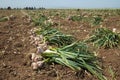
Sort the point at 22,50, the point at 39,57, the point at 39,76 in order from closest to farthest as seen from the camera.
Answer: the point at 39,76 → the point at 39,57 → the point at 22,50

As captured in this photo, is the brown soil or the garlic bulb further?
the garlic bulb

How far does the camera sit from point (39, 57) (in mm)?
4164

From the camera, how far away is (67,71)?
13.0ft

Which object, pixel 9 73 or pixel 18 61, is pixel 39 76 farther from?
pixel 18 61

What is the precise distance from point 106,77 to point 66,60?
2.14 feet

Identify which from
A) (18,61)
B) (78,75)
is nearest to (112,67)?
(78,75)

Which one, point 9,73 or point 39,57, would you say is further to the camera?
point 39,57

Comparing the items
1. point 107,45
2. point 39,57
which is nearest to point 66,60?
point 39,57

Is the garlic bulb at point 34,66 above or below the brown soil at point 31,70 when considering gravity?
above

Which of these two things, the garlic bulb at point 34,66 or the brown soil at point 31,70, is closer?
the brown soil at point 31,70

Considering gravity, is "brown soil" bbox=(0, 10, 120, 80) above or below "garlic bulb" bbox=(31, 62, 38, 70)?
below

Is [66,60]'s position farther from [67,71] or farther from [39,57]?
[39,57]

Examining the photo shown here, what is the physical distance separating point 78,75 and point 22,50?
5.57 ft

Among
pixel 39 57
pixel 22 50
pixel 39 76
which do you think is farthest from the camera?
pixel 22 50
